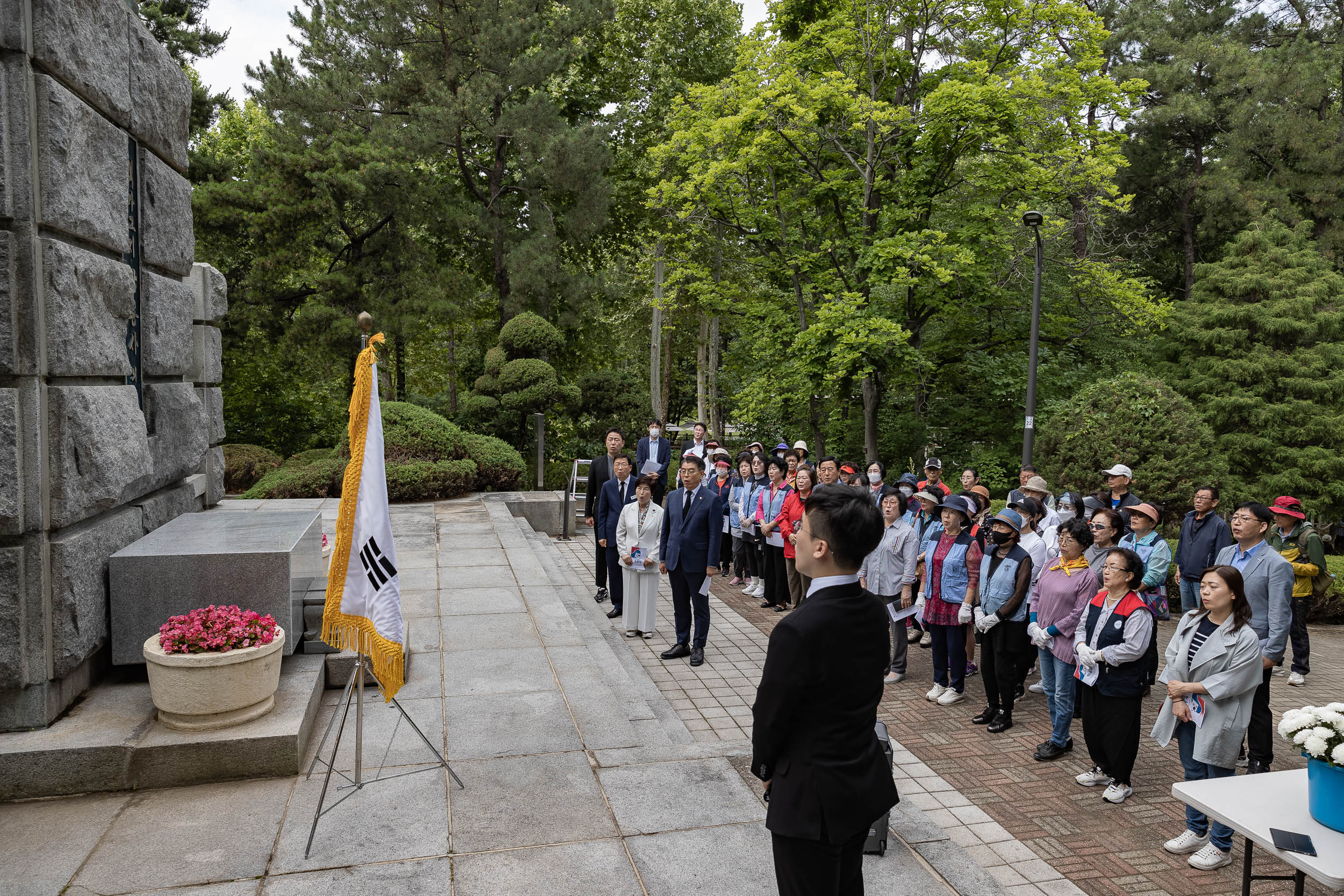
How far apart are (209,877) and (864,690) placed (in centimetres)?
319

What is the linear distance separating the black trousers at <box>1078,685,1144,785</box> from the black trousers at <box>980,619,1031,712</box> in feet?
3.36

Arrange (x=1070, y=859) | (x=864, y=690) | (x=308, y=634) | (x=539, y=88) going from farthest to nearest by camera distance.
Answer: (x=539, y=88)
(x=308, y=634)
(x=1070, y=859)
(x=864, y=690)

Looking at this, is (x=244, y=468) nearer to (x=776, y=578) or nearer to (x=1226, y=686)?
(x=776, y=578)

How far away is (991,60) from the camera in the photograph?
17.8 metres

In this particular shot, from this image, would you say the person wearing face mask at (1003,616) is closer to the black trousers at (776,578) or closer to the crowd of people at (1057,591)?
the crowd of people at (1057,591)

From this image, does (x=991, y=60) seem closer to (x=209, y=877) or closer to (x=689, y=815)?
(x=689, y=815)

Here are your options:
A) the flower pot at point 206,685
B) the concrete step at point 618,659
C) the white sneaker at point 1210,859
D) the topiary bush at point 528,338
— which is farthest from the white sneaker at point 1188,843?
the topiary bush at point 528,338

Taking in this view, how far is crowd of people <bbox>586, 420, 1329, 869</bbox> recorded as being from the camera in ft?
16.4

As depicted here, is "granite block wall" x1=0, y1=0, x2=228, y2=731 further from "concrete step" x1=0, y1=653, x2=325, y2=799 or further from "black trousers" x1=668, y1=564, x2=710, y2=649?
"black trousers" x1=668, y1=564, x2=710, y2=649

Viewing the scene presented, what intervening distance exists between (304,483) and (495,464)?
4.01 metres

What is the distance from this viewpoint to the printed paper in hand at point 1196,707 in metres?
4.92

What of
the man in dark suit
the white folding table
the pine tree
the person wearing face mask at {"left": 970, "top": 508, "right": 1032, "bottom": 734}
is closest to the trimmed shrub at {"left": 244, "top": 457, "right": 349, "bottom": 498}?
the man in dark suit

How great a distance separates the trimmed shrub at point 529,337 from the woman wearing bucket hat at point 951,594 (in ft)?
46.6

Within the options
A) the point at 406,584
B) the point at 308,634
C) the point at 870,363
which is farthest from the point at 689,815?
the point at 870,363
